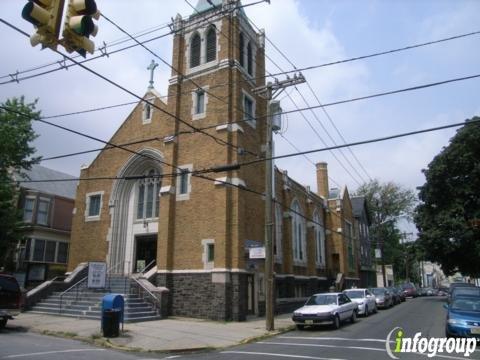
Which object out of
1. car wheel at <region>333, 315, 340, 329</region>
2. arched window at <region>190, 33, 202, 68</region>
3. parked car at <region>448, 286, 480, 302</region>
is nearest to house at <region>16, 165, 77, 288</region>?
arched window at <region>190, 33, 202, 68</region>

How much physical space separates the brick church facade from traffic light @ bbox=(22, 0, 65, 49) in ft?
43.1

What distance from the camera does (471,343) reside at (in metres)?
12.8

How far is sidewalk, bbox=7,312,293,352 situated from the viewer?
13.6m

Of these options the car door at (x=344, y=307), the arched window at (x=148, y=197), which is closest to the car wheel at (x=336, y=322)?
the car door at (x=344, y=307)

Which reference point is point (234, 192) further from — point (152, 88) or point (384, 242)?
point (384, 242)

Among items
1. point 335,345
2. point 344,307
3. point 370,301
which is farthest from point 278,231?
point 335,345

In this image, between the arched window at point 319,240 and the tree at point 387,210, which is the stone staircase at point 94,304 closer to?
the arched window at point 319,240

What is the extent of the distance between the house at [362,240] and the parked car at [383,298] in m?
15.6

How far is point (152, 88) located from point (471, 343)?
2151cm

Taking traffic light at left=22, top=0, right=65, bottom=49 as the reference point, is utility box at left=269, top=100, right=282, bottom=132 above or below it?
above

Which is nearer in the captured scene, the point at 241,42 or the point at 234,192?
the point at 234,192

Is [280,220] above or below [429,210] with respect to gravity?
below

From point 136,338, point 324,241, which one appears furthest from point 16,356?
point 324,241

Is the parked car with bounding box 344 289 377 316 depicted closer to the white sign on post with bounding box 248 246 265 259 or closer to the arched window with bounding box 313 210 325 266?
the white sign on post with bounding box 248 246 265 259
